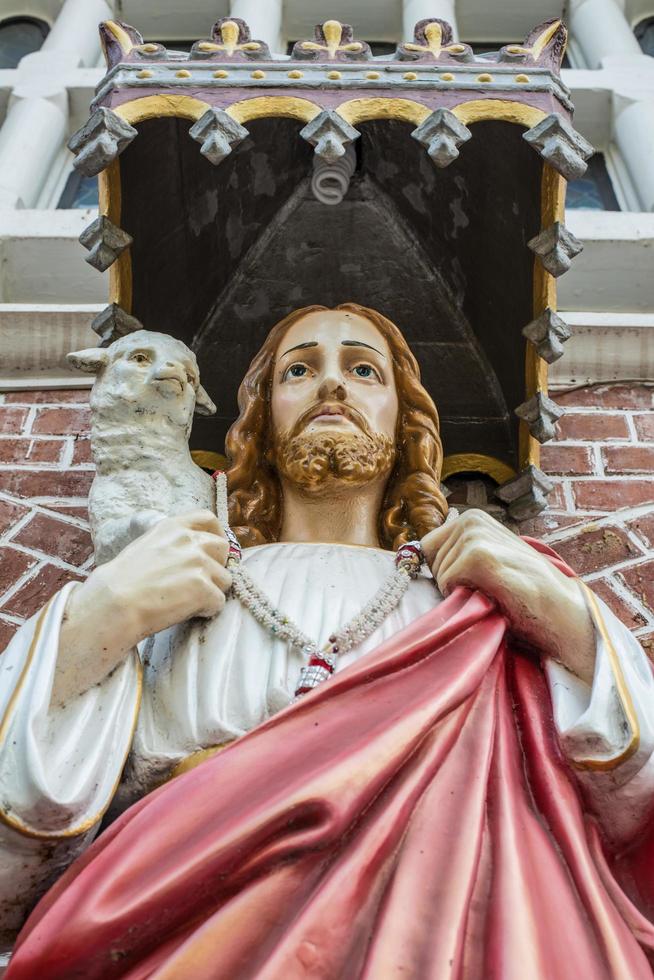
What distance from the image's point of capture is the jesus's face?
287 cm

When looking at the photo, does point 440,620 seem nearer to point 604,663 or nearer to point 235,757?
point 604,663

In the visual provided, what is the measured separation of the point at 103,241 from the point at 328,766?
1597 millimetres

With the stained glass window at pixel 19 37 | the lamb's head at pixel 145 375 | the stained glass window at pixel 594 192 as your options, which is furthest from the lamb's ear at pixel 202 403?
the stained glass window at pixel 19 37

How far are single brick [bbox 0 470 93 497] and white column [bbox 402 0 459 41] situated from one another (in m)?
3.38

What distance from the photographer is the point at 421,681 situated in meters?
2.05

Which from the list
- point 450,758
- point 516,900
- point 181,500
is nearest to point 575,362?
point 181,500

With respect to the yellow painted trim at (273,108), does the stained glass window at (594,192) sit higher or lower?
lower

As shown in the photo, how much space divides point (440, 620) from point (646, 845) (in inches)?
17.3

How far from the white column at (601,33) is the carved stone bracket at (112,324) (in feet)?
11.5

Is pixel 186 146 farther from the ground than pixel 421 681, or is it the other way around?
pixel 186 146

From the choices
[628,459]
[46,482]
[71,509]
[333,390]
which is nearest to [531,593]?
[333,390]

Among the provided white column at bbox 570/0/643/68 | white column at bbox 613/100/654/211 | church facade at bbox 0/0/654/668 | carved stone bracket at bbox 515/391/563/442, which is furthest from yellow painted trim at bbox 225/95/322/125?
white column at bbox 570/0/643/68

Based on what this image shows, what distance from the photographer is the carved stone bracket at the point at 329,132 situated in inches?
113

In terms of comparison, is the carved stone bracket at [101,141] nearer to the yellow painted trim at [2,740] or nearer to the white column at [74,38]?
the yellow painted trim at [2,740]
